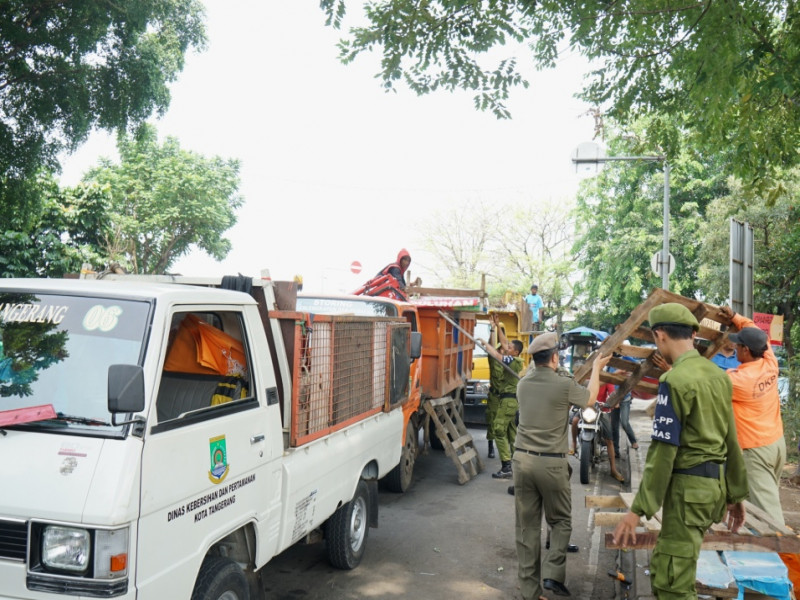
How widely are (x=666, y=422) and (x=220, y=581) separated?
2350 millimetres

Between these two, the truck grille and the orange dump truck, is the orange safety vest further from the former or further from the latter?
the truck grille

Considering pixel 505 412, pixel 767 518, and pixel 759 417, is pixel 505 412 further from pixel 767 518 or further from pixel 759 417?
pixel 767 518

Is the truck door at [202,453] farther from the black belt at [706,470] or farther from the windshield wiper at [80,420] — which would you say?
the black belt at [706,470]

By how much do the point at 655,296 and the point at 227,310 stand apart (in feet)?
8.96

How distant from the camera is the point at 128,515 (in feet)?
8.35

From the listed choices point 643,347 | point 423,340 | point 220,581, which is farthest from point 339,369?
point 423,340

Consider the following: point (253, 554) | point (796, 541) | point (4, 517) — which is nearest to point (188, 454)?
point (4, 517)

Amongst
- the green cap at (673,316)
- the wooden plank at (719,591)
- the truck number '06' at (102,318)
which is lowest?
the wooden plank at (719,591)

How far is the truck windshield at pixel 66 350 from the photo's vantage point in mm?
2883

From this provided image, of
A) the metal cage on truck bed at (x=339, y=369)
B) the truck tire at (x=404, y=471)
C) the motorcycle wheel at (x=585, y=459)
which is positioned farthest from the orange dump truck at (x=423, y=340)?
the motorcycle wheel at (x=585, y=459)

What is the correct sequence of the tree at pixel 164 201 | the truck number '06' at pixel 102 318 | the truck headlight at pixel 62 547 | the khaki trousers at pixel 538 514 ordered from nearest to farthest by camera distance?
the truck headlight at pixel 62 547 < the truck number '06' at pixel 102 318 < the khaki trousers at pixel 538 514 < the tree at pixel 164 201

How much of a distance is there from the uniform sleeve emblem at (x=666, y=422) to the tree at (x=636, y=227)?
64.1 feet

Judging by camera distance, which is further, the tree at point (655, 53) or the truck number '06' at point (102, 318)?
the tree at point (655, 53)

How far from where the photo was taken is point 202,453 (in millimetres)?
3104
